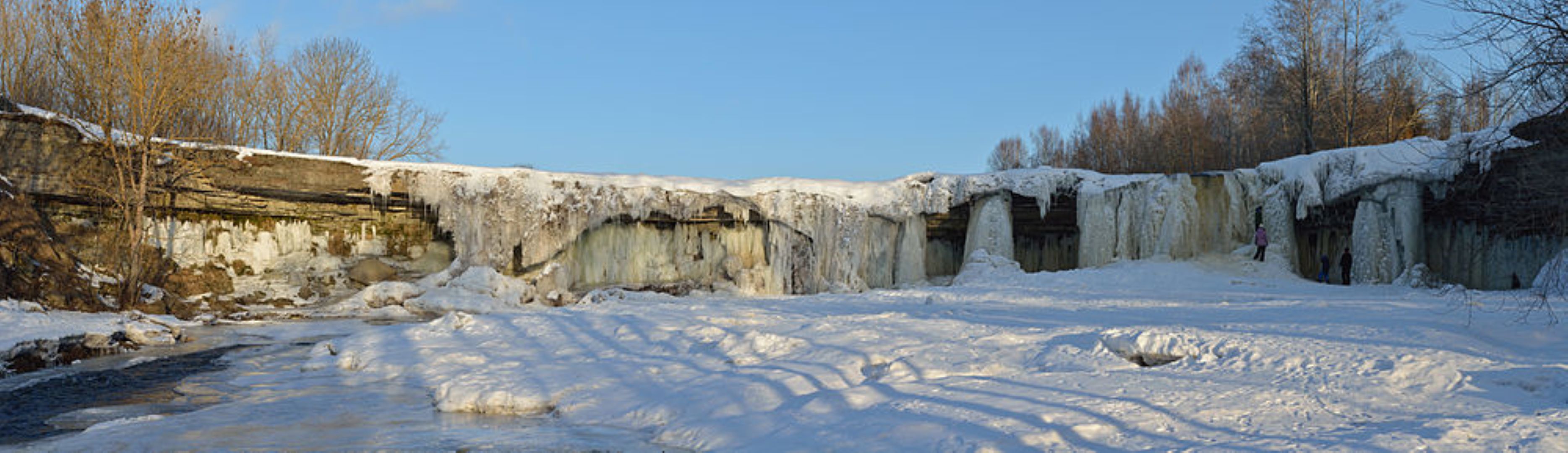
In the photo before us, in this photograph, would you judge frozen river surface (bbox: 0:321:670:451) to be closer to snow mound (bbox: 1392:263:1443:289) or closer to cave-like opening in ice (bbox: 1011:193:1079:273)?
cave-like opening in ice (bbox: 1011:193:1079:273)

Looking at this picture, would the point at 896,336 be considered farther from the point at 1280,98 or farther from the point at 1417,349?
the point at 1280,98

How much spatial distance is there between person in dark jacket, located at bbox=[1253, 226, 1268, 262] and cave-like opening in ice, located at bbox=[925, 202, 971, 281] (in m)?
6.99

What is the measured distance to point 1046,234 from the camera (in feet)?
Result: 83.0

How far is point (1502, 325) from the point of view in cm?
861

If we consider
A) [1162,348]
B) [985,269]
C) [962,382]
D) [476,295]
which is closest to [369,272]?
[476,295]

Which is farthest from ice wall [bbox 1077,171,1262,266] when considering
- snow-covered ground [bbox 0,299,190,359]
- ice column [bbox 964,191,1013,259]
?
snow-covered ground [bbox 0,299,190,359]

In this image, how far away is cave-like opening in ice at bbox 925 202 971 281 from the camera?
24.7 m

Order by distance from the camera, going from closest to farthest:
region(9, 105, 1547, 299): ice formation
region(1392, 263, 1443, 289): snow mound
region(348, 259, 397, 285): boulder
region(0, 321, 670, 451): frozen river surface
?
1. region(0, 321, 670, 451): frozen river surface
2. region(1392, 263, 1443, 289): snow mound
3. region(9, 105, 1547, 299): ice formation
4. region(348, 259, 397, 285): boulder

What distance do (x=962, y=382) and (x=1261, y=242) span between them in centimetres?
1675

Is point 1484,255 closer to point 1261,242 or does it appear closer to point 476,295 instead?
point 1261,242

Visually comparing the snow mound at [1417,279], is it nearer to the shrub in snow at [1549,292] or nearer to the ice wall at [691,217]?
the shrub in snow at [1549,292]

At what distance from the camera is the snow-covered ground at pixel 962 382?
5.77 meters

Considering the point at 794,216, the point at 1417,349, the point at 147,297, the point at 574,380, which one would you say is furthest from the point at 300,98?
the point at 1417,349

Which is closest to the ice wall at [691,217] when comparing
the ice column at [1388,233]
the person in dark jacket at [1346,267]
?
the person in dark jacket at [1346,267]
